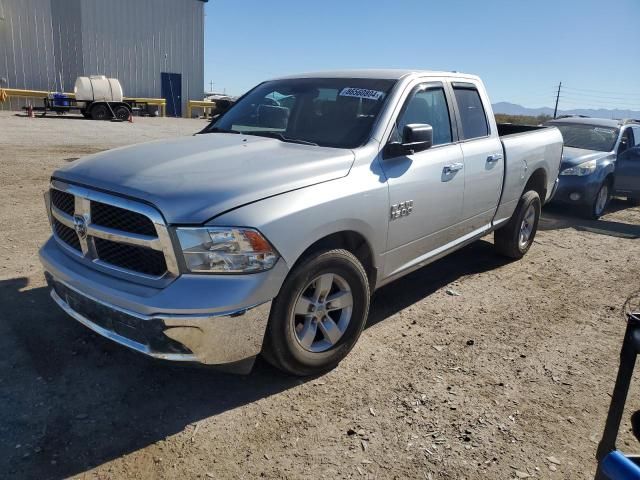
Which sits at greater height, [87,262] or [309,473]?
[87,262]

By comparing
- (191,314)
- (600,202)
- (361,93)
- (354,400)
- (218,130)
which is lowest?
(354,400)

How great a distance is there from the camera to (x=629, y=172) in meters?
9.02

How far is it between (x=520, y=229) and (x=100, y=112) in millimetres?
24507

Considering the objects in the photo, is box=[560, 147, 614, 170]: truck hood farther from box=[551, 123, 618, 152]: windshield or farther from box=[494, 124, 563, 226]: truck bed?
box=[494, 124, 563, 226]: truck bed

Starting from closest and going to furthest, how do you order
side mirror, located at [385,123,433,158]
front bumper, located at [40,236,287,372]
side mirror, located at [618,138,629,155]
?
front bumper, located at [40,236,287,372], side mirror, located at [385,123,433,158], side mirror, located at [618,138,629,155]

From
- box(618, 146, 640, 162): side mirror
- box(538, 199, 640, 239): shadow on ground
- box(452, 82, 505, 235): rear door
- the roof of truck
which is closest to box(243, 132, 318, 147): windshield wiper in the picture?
the roof of truck

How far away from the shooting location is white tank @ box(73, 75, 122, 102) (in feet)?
81.6

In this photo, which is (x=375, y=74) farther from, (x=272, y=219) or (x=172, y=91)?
(x=172, y=91)

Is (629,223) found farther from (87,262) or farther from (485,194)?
(87,262)

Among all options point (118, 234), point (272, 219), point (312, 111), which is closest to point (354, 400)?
point (272, 219)

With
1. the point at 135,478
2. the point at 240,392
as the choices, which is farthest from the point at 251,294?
the point at 135,478

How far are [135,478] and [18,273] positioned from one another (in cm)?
304

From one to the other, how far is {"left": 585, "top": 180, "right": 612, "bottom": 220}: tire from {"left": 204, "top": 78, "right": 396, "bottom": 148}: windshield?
245 inches

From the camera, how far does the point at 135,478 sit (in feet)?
7.91
